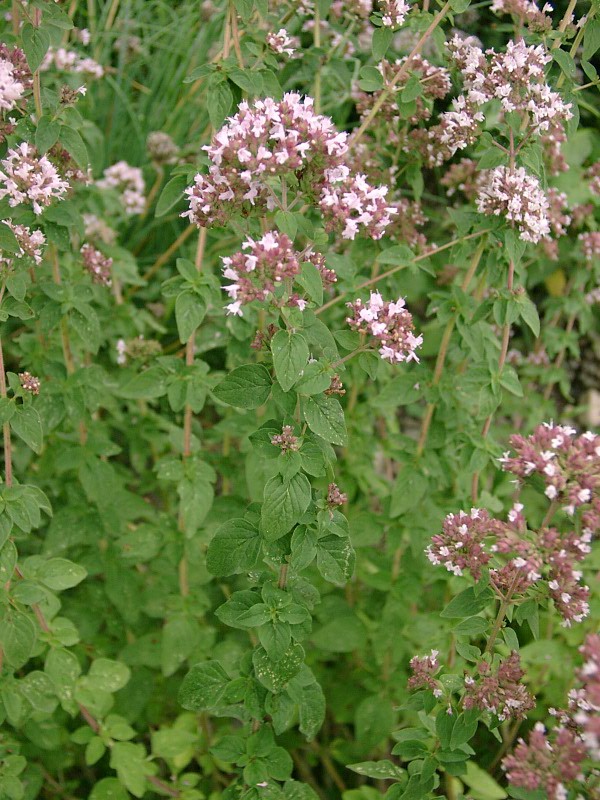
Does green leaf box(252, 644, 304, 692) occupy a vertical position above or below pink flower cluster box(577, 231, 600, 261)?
below

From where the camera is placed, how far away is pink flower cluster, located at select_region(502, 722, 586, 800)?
4.77ft

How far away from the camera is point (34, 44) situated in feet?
6.62

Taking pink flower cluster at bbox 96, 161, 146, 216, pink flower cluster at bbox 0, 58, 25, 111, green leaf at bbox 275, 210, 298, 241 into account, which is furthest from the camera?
pink flower cluster at bbox 96, 161, 146, 216

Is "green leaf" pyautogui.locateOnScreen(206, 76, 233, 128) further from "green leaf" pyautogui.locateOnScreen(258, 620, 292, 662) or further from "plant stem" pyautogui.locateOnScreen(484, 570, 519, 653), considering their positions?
"plant stem" pyautogui.locateOnScreen(484, 570, 519, 653)

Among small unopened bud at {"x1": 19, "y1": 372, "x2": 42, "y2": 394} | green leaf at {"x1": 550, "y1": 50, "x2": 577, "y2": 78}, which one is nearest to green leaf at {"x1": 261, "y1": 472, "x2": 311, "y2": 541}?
small unopened bud at {"x1": 19, "y1": 372, "x2": 42, "y2": 394}

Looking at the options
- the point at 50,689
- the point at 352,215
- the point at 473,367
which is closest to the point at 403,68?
the point at 352,215

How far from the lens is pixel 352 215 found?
200 centimetres

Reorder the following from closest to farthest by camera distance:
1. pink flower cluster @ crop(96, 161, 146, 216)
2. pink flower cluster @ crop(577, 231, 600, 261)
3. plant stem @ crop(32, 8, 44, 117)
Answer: plant stem @ crop(32, 8, 44, 117) < pink flower cluster @ crop(577, 231, 600, 261) < pink flower cluster @ crop(96, 161, 146, 216)

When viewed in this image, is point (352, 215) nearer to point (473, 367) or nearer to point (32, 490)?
point (473, 367)

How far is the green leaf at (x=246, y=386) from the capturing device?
Result: 179 centimetres

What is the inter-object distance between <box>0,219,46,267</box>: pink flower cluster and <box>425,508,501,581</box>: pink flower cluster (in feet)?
4.06

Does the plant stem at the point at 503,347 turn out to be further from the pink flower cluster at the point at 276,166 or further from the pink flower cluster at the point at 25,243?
the pink flower cluster at the point at 25,243

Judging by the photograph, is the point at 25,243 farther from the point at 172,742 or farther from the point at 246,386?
the point at 172,742

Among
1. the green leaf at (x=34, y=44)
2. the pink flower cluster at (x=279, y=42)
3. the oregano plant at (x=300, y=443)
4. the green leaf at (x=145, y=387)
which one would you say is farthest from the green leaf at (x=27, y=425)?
the pink flower cluster at (x=279, y=42)
